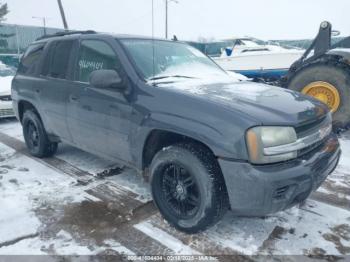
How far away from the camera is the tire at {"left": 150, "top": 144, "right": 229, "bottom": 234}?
262 cm

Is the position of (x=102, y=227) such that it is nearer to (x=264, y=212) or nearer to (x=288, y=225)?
(x=264, y=212)

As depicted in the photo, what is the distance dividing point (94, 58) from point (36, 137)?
6.32 feet

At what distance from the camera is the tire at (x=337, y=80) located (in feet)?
17.9

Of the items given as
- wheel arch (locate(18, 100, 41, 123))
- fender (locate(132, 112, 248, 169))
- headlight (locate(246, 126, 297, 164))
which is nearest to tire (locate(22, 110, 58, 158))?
wheel arch (locate(18, 100, 41, 123))

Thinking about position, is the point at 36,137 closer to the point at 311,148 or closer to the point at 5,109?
the point at 5,109

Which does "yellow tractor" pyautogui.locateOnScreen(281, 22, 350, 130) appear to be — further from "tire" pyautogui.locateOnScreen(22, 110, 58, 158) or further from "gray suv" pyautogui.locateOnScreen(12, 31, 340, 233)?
"tire" pyautogui.locateOnScreen(22, 110, 58, 158)

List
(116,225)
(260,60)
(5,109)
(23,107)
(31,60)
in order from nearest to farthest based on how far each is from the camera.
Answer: (116,225), (31,60), (23,107), (5,109), (260,60)

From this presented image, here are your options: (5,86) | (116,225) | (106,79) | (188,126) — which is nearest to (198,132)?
(188,126)

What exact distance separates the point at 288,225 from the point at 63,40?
339cm

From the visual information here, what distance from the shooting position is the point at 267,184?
234 cm

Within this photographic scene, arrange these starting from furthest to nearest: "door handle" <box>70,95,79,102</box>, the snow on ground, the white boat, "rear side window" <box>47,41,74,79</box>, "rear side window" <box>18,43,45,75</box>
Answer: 1. the white boat
2. "rear side window" <box>18,43,45,75</box>
3. "rear side window" <box>47,41,74,79</box>
4. "door handle" <box>70,95,79,102</box>
5. the snow on ground

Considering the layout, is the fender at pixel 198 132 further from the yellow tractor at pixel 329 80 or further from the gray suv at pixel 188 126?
the yellow tractor at pixel 329 80

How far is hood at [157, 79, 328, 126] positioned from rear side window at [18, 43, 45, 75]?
96.2 inches

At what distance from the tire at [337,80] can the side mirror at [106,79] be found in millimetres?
3790
